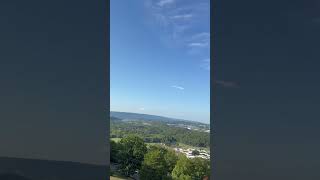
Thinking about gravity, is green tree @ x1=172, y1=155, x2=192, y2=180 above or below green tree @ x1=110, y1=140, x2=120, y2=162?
below

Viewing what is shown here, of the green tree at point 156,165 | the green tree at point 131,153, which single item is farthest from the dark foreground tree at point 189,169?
the green tree at point 131,153

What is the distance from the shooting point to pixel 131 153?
11.1m

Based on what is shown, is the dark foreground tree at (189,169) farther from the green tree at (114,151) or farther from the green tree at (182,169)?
the green tree at (114,151)

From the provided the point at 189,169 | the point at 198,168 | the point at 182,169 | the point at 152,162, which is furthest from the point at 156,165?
the point at 198,168

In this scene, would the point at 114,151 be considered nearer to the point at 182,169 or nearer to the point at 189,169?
the point at 182,169

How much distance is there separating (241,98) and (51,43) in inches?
50.1

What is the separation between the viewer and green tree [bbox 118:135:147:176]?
10320 millimetres

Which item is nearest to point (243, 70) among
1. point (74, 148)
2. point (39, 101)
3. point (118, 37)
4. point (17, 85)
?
point (74, 148)

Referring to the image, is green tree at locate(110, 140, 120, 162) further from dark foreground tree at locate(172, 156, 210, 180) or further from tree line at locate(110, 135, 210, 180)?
dark foreground tree at locate(172, 156, 210, 180)

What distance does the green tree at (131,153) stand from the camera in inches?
406

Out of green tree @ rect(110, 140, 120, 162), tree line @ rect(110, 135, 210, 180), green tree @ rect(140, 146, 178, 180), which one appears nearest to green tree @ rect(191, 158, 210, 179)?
tree line @ rect(110, 135, 210, 180)

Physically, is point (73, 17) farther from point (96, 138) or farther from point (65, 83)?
point (96, 138)

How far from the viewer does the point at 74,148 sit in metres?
1.95

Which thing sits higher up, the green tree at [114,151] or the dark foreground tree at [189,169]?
the green tree at [114,151]
